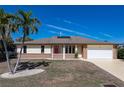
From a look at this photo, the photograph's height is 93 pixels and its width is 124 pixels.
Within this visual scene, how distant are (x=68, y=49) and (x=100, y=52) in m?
4.74

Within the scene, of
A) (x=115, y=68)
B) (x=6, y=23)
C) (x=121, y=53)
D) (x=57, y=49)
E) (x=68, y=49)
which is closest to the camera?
(x=6, y=23)

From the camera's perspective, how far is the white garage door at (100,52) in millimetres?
32875

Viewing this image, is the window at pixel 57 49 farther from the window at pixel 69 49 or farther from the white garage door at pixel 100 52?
the white garage door at pixel 100 52

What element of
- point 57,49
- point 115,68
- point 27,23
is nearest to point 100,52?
point 57,49

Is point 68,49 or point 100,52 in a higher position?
point 68,49

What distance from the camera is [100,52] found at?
32906 mm

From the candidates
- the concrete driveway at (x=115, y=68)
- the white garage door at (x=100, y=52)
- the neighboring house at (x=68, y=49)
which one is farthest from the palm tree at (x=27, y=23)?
the white garage door at (x=100, y=52)

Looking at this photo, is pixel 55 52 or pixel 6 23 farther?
pixel 55 52

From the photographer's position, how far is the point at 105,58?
107ft

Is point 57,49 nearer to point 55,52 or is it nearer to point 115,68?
point 55,52

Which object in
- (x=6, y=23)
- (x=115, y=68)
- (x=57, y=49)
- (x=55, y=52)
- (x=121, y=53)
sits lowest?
(x=115, y=68)
